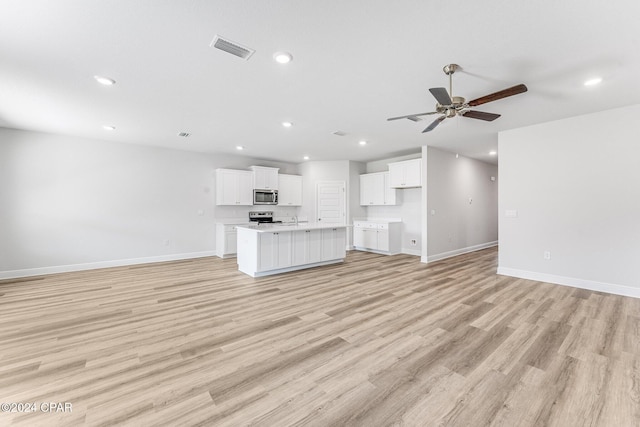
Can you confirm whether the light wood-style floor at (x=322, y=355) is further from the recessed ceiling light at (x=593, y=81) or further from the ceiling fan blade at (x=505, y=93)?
the recessed ceiling light at (x=593, y=81)

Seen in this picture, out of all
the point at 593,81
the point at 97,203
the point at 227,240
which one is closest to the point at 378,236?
the point at 227,240

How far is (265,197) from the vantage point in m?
7.36

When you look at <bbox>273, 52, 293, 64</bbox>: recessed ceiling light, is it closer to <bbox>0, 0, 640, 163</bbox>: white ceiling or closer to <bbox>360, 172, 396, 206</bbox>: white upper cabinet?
<bbox>0, 0, 640, 163</bbox>: white ceiling

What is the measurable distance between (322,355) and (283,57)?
278 cm

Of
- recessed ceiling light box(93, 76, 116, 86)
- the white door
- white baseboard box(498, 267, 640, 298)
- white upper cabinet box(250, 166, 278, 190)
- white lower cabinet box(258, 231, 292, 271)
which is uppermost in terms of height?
recessed ceiling light box(93, 76, 116, 86)

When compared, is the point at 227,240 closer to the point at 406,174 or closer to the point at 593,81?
the point at 406,174

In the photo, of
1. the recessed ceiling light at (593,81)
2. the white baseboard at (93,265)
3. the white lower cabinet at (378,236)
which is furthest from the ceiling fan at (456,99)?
the white baseboard at (93,265)

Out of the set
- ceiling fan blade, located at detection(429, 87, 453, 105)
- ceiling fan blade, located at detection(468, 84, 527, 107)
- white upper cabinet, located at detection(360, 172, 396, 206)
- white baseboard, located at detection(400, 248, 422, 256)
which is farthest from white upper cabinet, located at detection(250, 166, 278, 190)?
ceiling fan blade, located at detection(468, 84, 527, 107)

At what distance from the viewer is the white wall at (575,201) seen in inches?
146

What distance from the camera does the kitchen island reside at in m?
4.69

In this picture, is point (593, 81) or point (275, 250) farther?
point (275, 250)

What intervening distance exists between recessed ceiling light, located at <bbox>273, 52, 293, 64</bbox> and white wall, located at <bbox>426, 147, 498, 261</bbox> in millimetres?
4518

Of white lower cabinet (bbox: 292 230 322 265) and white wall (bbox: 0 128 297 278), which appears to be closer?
white wall (bbox: 0 128 297 278)

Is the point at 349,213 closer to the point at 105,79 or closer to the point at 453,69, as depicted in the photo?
the point at 453,69
